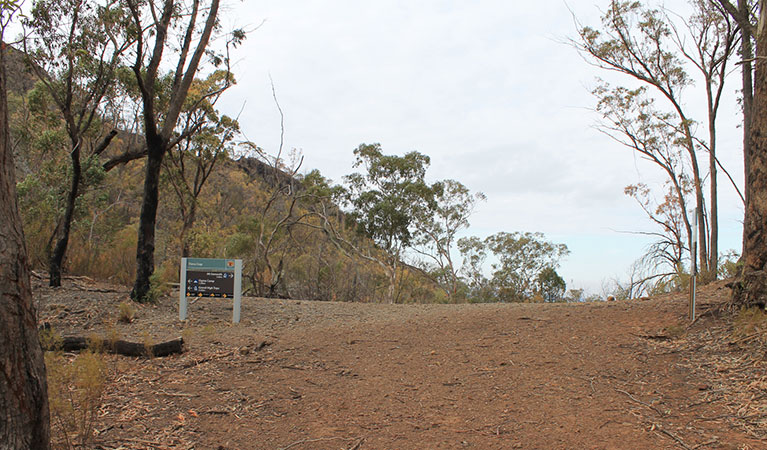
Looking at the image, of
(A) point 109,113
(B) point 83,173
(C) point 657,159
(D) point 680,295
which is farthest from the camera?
(C) point 657,159

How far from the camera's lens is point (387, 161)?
22.6 metres

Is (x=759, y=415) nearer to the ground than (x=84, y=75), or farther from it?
nearer to the ground

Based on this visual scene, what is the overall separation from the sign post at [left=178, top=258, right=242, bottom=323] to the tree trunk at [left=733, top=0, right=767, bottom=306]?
724 cm

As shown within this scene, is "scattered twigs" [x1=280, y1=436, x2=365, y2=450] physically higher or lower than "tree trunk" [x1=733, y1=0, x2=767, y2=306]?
lower

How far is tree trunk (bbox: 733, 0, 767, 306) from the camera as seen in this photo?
5797mm

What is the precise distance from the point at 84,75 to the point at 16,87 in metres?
15.6

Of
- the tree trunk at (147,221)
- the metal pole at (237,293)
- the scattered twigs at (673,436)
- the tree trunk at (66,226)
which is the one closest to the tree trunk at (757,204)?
the scattered twigs at (673,436)

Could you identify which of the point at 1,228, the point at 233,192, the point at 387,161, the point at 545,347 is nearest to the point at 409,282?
the point at 387,161

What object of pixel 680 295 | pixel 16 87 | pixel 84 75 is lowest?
pixel 680 295

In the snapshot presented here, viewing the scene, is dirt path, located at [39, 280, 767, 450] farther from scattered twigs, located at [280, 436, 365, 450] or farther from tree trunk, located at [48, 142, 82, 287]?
tree trunk, located at [48, 142, 82, 287]

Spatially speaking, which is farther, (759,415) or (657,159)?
(657,159)

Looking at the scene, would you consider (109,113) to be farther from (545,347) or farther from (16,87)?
(545,347)

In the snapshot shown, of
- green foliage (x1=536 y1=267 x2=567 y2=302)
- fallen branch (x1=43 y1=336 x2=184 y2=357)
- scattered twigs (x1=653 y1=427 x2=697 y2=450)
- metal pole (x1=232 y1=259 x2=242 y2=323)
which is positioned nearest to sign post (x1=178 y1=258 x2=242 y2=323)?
metal pole (x1=232 y1=259 x2=242 y2=323)

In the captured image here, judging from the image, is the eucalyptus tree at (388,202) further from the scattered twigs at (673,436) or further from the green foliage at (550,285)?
the scattered twigs at (673,436)
